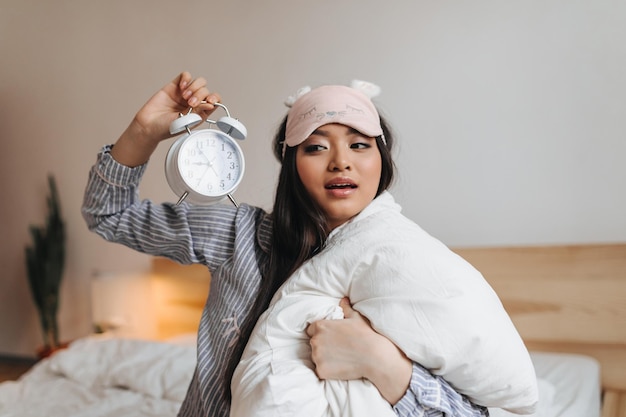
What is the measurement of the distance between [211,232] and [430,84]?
4.25ft

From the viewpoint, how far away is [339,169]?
1165 mm

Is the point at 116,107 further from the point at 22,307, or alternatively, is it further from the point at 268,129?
the point at 22,307

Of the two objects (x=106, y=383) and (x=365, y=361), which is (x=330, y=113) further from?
(x=106, y=383)

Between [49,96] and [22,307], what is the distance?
1.25m

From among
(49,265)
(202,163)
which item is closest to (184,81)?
(202,163)

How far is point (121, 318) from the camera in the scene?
9.45ft

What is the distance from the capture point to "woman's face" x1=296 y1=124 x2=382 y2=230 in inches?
46.2

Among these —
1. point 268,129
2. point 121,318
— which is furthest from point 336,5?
point 121,318

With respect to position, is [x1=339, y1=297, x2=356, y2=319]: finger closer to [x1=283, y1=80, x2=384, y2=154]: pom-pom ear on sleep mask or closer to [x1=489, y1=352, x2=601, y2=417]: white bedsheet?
[x1=283, y1=80, x2=384, y2=154]: pom-pom ear on sleep mask

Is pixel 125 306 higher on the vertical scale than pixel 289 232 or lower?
lower

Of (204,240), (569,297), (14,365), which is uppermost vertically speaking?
(204,240)

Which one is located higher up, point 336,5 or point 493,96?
point 336,5

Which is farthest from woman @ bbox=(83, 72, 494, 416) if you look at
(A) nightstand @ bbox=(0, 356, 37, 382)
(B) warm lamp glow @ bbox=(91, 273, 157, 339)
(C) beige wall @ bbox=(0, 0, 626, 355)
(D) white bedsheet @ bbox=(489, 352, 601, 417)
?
(A) nightstand @ bbox=(0, 356, 37, 382)

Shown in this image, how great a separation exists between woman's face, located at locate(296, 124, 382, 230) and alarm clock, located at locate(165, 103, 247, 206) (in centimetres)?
13
